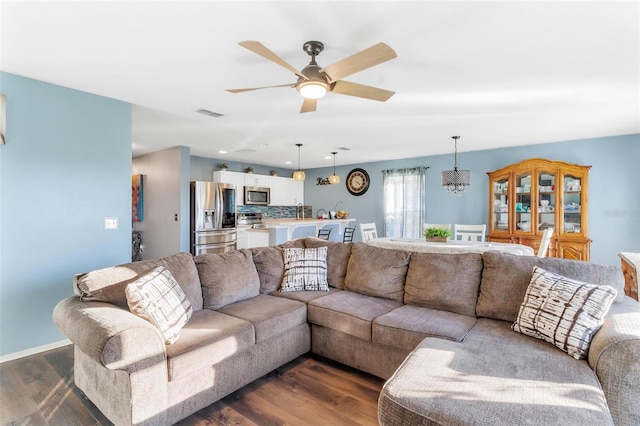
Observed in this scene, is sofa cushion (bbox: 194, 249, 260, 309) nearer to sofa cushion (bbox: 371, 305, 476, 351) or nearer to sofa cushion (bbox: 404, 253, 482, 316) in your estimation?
sofa cushion (bbox: 371, 305, 476, 351)

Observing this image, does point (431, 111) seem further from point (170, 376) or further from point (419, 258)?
point (170, 376)

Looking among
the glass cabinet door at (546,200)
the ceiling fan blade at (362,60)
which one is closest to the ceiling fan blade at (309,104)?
the ceiling fan blade at (362,60)

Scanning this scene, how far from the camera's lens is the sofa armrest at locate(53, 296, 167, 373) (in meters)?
1.51

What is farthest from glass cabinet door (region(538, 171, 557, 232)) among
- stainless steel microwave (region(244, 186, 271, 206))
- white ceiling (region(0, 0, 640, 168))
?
stainless steel microwave (region(244, 186, 271, 206))

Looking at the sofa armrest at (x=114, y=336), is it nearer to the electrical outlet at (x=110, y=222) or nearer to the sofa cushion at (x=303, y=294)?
the sofa cushion at (x=303, y=294)

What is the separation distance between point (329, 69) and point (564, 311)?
6.53 ft

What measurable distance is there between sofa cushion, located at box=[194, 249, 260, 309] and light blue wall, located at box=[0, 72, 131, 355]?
4.30ft

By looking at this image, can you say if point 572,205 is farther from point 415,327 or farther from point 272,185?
point 272,185

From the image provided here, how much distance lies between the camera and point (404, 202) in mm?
7055

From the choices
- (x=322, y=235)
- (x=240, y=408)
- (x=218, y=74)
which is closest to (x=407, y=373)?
(x=240, y=408)

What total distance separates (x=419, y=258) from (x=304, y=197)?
6.48 metres

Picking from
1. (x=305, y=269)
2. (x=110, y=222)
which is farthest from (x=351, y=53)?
(x=110, y=222)

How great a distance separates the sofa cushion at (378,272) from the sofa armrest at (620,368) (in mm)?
1341

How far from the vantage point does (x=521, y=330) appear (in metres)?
1.96
